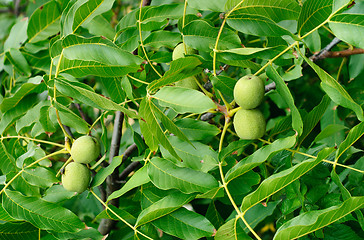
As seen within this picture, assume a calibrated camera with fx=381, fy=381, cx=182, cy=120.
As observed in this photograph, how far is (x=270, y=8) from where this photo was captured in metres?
0.91

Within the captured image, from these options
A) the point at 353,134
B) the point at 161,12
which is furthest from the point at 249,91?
the point at 161,12

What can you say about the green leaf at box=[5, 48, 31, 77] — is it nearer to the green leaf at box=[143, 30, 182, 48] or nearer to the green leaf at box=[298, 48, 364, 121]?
the green leaf at box=[143, 30, 182, 48]

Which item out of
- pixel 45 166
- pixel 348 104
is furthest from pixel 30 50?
pixel 348 104

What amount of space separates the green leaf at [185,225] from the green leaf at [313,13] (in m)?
0.54

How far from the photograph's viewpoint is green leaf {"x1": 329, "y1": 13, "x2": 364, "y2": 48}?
835 millimetres

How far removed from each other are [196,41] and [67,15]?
37cm

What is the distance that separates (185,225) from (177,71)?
393mm

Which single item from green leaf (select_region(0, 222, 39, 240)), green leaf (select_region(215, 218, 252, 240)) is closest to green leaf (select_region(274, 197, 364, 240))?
green leaf (select_region(215, 218, 252, 240))

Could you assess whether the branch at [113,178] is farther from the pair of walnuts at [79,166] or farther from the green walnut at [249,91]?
the green walnut at [249,91]

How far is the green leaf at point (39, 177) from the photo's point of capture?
45.8 inches

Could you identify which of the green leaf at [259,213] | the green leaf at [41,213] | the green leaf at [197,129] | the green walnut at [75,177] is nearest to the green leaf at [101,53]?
the green leaf at [197,129]

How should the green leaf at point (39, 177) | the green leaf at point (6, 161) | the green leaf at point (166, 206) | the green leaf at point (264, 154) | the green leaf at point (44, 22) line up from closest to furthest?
the green leaf at point (264, 154) < the green leaf at point (166, 206) < the green leaf at point (39, 177) < the green leaf at point (6, 161) < the green leaf at point (44, 22)

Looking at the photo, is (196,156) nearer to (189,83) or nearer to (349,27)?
(189,83)

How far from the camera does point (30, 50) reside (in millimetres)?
1528
